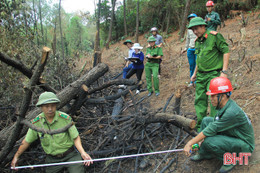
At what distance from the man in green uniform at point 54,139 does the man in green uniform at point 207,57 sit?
2.26 m

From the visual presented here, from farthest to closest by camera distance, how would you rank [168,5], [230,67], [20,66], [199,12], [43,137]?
1. [168,5]
2. [199,12]
3. [230,67]
4. [20,66]
5. [43,137]

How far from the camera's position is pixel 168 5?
1673 cm

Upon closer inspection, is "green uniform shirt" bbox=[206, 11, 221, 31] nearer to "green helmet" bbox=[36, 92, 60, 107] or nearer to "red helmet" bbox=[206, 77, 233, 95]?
"red helmet" bbox=[206, 77, 233, 95]

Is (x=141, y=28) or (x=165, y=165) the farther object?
(x=141, y=28)

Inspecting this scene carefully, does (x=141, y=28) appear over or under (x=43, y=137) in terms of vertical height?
over

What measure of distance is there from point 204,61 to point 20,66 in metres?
3.18

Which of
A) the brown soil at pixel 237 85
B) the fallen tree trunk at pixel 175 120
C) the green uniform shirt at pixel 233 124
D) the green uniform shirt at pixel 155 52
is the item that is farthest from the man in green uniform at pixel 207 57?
the green uniform shirt at pixel 155 52

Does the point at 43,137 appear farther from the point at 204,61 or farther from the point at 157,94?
the point at 157,94

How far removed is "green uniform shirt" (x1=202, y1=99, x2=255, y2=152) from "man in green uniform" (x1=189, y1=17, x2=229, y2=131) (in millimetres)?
662

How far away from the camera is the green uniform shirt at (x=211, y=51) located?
10.7 feet

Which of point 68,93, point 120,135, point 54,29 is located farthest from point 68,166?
point 54,29

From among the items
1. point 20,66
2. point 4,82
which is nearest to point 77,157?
point 20,66

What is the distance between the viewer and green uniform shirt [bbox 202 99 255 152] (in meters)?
2.40

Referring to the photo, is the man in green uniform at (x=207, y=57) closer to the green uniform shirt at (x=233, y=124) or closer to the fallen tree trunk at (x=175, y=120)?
the fallen tree trunk at (x=175, y=120)
